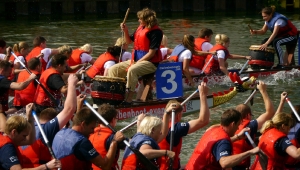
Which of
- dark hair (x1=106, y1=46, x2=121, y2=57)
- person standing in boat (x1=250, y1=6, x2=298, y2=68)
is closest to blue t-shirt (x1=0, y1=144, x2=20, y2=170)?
dark hair (x1=106, y1=46, x2=121, y2=57)

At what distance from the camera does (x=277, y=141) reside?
26.6 ft

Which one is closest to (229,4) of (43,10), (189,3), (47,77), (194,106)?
(189,3)

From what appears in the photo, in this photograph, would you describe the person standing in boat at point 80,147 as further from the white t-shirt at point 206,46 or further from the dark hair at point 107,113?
the white t-shirt at point 206,46

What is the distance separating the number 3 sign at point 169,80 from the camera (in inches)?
500

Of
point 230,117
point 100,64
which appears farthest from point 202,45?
point 230,117

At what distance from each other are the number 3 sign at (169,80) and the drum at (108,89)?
774 millimetres

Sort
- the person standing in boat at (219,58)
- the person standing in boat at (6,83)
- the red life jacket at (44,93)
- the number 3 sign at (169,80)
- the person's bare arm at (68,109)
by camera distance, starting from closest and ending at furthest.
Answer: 1. the person's bare arm at (68,109)
2. the person standing in boat at (6,83)
3. the red life jacket at (44,93)
4. the number 3 sign at (169,80)
5. the person standing in boat at (219,58)

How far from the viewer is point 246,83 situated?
12.2 metres

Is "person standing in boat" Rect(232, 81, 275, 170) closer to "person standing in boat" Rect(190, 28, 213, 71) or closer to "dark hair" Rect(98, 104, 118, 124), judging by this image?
"dark hair" Rect(98, 104, 118, 124)

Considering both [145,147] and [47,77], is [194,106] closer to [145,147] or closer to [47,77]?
[47,77]

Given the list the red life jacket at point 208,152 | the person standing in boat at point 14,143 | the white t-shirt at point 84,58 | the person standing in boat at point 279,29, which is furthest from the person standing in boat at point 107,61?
the person standing in boat at point 14,143

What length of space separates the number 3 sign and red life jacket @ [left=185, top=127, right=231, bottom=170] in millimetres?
4832

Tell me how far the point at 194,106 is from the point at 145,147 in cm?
554

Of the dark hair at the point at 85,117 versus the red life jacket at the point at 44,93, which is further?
the red life jacket at the point at 44,93
